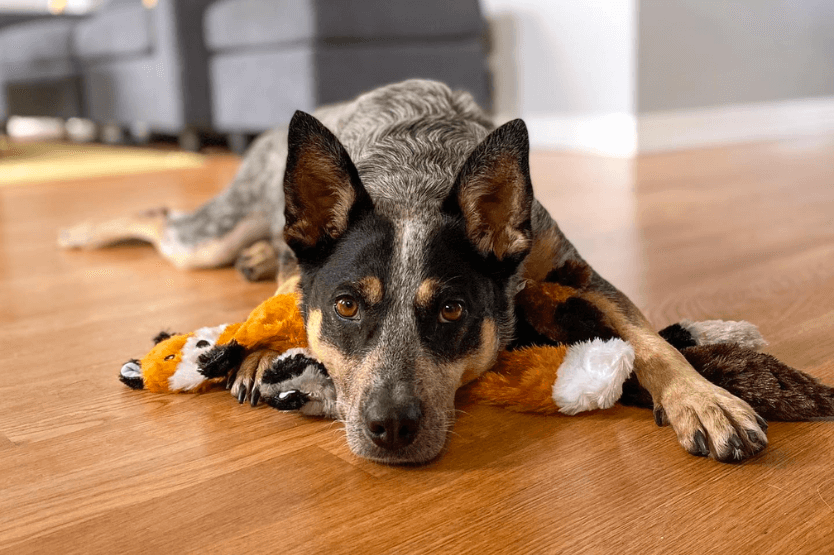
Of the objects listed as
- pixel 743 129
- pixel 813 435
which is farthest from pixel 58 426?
pixel 743 129

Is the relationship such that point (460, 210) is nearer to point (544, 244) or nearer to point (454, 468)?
point (544, 244)

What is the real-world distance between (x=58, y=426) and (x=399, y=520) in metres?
0.90

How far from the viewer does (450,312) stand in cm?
183

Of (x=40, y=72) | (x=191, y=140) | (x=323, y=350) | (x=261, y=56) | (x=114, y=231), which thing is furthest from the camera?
(x=40, y=72)

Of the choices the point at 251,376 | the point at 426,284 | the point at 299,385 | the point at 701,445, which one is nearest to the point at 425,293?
the point at 426,284

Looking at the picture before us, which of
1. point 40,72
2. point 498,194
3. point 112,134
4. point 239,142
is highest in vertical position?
point 40,72

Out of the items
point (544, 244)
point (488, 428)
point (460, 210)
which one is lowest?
point (488, 428)

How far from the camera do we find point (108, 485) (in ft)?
5.16

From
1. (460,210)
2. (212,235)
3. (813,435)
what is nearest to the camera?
(813,435)

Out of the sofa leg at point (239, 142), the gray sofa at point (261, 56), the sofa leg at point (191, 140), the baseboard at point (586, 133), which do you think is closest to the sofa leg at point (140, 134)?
the gray sofa at point (261, 56)

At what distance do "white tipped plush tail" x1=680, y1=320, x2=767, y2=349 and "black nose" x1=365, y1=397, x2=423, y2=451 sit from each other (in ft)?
2.92

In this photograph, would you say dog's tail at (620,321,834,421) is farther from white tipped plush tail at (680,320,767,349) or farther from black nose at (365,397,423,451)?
black nose at (365,397,423,451)

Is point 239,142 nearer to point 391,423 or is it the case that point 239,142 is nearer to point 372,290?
point 372,290

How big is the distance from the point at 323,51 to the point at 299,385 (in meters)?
5.23
